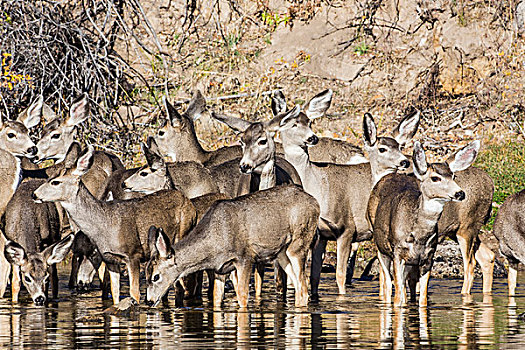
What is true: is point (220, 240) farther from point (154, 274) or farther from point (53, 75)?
point (53, 75)

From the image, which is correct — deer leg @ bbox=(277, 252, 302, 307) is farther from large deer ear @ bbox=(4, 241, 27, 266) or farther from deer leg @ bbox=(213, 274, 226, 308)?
large deer ear @ bbox=(4, 241, 27, 266)

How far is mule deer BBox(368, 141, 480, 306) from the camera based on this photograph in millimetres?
12656

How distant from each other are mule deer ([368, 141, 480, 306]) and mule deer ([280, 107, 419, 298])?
6.17 ft

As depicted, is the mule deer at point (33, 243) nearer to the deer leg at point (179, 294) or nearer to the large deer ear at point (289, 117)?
the deer leg at point (179, 294)

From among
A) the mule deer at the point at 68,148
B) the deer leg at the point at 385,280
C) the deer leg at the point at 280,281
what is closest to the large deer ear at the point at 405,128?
the deer leg at the point at 280,281

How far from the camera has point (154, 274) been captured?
12.3 metres

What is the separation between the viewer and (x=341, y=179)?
1595 cm

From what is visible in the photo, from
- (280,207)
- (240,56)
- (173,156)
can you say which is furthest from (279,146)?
(240,56)

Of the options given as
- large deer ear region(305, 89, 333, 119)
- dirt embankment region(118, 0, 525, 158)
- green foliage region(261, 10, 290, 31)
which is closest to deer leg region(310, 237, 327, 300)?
large deer ear region(305, 89, 333, 119)

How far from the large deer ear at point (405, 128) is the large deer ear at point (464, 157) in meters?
3.67

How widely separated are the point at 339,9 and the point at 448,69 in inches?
127

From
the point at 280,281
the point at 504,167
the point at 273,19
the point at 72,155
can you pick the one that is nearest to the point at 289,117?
the point at 280,281

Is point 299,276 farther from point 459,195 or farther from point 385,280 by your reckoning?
point 459,195

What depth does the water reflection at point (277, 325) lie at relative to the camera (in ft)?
30.5
